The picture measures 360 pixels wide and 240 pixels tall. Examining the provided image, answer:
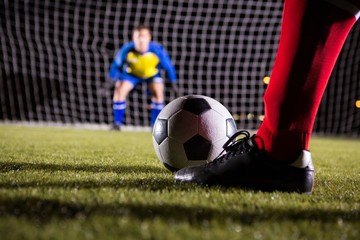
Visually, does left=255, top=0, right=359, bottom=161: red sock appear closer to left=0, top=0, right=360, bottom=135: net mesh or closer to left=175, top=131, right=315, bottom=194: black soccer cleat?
left=175, top=131, right=315, bottom=194: black soccer cleat

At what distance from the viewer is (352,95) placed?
1099cm

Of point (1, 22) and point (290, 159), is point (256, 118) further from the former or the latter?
point (290, 159)

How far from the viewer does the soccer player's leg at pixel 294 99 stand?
4.38 feet

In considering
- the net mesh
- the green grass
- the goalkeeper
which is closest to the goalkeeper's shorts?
the goalkeeper

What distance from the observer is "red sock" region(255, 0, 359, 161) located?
1.33 metres

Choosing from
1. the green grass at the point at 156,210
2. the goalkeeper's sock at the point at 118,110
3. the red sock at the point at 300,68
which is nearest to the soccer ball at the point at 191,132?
the green grass at the point at 156,210

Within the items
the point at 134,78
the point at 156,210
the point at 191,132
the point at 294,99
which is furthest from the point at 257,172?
→ the point at 134,78

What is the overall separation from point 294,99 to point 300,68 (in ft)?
0.32

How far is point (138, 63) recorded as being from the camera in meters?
7.23

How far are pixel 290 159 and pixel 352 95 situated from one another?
34.2 feet

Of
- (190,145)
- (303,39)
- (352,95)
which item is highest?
(303,39)

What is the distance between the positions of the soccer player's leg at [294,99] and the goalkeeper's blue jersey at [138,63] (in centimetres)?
589

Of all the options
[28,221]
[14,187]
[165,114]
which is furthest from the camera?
[165,114]

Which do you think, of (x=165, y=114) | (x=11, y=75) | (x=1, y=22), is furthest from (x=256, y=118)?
(x=165, y=114)
